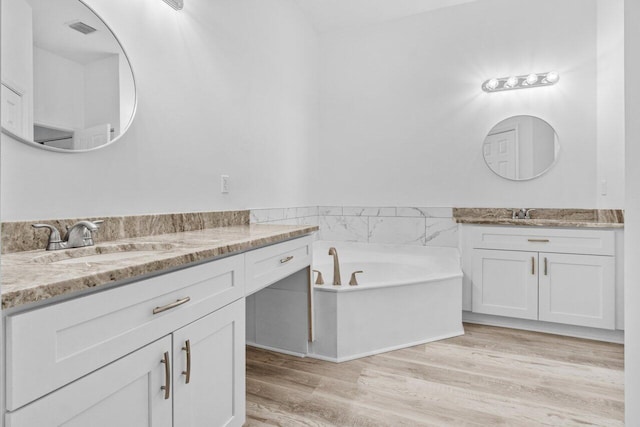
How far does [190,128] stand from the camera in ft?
→ 6.72

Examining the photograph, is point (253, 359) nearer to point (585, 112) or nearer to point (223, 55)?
point (223, 55)

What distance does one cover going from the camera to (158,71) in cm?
181

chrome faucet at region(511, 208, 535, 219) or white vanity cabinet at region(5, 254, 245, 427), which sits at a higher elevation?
chrome faucet at region(511, 208, 535, 219)

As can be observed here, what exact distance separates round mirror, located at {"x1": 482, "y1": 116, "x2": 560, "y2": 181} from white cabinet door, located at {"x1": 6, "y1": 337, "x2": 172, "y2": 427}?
10.1 feet

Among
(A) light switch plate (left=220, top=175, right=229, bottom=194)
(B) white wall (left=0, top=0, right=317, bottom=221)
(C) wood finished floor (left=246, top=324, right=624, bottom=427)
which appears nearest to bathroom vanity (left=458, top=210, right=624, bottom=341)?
(C) wood finished floor (left=246, top=324, right=624, bottom=427)

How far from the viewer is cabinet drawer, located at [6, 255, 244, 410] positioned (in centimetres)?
68

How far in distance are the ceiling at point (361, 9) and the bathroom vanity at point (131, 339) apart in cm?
275

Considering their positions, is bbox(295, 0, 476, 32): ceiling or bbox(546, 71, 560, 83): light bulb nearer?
bbox(546, 71, 560, 83): light bulb

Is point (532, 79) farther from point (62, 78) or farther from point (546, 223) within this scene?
point (62, 78)

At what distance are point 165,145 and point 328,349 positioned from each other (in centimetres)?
152

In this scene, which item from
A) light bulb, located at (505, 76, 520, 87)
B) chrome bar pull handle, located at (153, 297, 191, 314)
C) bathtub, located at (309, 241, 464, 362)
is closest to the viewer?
chrome bar pull handle, located at (153, 297, 191, 314)

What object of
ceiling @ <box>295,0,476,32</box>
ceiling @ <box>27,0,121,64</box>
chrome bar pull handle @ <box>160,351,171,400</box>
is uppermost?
ceiling @ <box>295,0,476,32</box>

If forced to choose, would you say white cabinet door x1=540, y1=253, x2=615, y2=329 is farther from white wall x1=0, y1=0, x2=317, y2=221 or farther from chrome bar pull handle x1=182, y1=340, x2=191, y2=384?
chrome bar pull handle x1=182, y1=340, x2=191, y2=384

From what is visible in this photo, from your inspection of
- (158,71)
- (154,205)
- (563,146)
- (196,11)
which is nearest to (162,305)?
(154,205)
